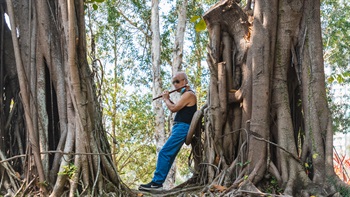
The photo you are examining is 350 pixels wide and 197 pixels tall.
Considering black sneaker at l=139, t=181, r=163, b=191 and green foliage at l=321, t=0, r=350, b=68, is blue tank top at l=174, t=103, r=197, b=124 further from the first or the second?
green foliage at l=321, t=0, r=350, b=68

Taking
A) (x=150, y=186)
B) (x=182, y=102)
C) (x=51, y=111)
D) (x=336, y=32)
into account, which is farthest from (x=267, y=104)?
(x=336, y=32)

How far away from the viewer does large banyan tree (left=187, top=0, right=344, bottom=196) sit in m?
3.73

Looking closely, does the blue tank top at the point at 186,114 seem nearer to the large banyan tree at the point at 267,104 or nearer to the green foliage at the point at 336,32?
the large banyan tree at the point at 267,104

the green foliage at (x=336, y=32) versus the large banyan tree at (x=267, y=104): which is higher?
the green foliage at (x=336, y=32)

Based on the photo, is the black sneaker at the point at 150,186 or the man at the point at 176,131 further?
the man at the point at 176,131

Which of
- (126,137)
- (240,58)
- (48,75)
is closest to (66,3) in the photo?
(48,75)

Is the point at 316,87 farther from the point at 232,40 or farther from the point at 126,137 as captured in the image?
the point at 126,137

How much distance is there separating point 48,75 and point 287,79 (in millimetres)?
2392

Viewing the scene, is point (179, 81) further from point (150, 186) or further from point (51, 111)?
point (51, 111)

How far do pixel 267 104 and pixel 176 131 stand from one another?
3.59ft

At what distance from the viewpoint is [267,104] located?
12.9 ft

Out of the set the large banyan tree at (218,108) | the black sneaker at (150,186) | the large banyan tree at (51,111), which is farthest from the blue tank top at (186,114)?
the large banyan tree at (51,111)

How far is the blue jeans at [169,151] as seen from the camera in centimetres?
441

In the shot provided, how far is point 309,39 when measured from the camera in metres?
4.12
